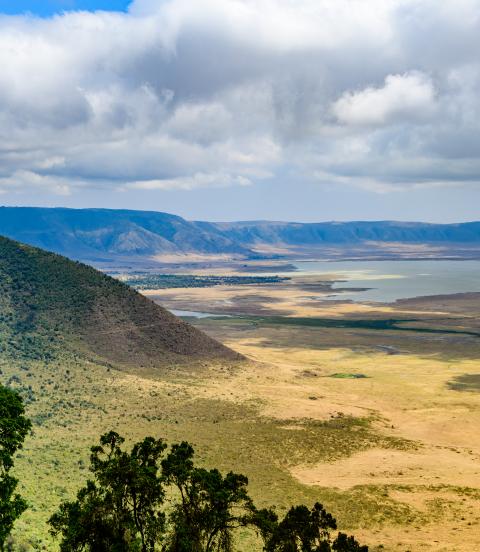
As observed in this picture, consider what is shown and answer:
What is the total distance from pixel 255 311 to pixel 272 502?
137 m

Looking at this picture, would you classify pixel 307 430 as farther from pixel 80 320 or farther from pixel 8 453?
pixel 80 320

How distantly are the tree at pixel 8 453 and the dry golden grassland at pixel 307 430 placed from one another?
20.5ft

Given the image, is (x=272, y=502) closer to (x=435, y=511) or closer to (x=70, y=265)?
(x=435, y=511)

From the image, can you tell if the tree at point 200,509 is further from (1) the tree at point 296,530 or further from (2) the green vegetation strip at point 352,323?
(2) the green vegetation strip at point 352,323

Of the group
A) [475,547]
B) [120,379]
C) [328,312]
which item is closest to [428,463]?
[475,547]

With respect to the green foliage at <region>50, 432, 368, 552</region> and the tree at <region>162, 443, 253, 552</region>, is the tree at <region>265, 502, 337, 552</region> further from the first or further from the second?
the tree at <region>162, 443, 253, 552</region>

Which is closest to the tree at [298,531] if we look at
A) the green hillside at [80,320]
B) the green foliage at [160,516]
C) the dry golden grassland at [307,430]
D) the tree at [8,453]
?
the green foliage at [160,516]

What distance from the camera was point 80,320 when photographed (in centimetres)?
9381

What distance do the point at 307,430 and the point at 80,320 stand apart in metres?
45.1

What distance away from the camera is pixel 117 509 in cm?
2531

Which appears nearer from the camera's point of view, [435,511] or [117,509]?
[117,509]

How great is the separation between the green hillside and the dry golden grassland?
4.74 m

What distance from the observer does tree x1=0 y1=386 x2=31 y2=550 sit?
27.0 meters

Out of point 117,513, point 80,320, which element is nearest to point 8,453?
point 117,513
